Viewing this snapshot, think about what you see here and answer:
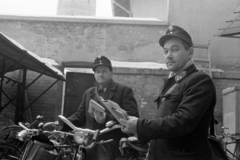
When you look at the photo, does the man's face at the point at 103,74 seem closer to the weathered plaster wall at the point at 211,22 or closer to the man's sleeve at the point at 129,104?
the man's sleeve at the point at 129,104

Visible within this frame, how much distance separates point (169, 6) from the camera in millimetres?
11961

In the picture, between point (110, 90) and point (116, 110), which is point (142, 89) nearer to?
point (110, 90)

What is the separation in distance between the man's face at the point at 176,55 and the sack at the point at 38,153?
1197mm

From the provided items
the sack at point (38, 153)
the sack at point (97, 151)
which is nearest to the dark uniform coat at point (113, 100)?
the sack at point (38, 153)

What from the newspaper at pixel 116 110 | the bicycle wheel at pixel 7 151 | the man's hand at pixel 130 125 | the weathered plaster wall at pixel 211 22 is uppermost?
the weathered plaster wall at pixel 211 22

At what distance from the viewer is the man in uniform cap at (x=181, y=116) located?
2.25 metres

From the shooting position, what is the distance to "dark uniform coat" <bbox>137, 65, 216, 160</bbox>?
7.36 ft

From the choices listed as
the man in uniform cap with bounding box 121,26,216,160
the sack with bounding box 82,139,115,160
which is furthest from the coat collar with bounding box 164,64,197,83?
the sack with bounding box 82,139,115,160

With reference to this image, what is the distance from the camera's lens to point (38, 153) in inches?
117

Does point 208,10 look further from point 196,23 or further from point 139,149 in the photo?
point 139,149

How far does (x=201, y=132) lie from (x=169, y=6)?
10.0 metres

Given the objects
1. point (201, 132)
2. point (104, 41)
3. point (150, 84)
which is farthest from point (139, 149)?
point (104, 41)

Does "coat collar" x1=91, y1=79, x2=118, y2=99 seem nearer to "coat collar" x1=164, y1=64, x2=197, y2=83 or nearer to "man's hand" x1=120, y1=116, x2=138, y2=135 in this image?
"coat collar" x1=164, y1=64, x2=197, y2=83

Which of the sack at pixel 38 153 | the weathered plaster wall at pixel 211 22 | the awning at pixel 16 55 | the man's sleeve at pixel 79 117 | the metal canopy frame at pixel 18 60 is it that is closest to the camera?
the sack at pixel 38 153
